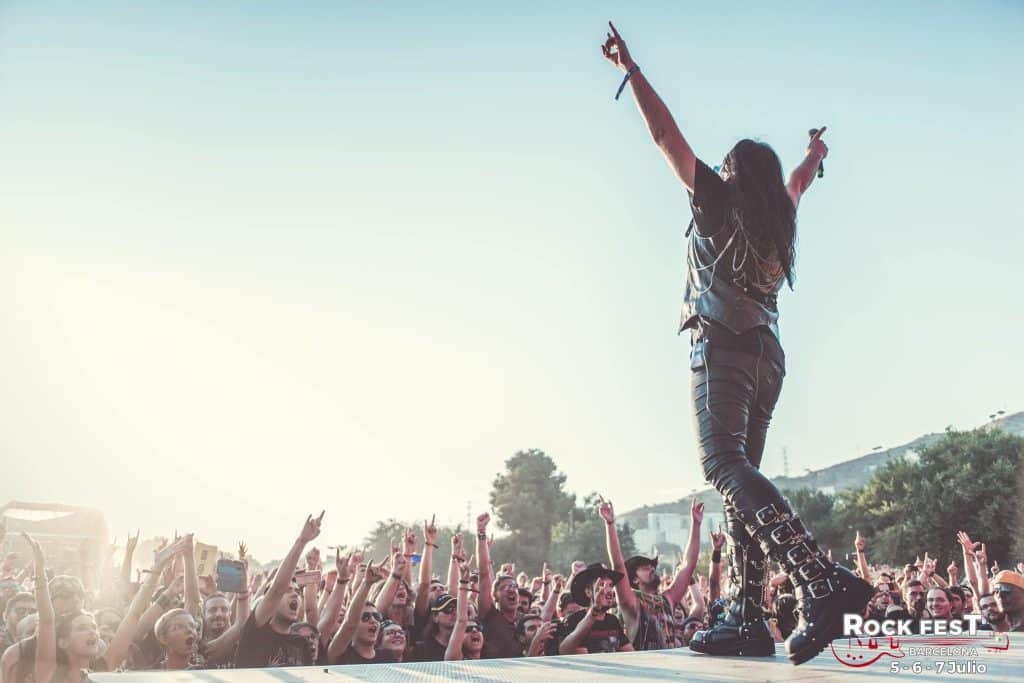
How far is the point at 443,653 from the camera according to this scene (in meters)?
5.34

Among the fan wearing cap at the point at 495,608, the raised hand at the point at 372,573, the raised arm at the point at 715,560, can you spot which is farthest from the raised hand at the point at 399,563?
the raised arm at the point at 715,560

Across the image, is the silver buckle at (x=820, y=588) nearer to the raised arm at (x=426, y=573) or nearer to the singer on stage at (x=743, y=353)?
the singer on stage at (x=743, y=353)

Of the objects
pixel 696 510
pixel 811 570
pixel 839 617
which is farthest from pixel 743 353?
pixel 696 510

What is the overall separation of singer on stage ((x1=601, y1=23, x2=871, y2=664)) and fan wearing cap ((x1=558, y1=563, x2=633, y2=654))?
2.33 m

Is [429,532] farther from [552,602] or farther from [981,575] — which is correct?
[981,575]

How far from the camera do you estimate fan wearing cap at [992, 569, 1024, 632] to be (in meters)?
5.53

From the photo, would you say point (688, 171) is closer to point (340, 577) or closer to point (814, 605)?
point (814, 605)

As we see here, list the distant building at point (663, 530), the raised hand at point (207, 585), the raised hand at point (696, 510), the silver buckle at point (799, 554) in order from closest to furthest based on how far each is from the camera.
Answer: the silver buckle at point (799, 554)
the raised hand at point (696, 510)
the raised hand at point (207, 585)
the distant building at point (663, 530)

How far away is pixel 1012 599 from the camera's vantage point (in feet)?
18.2

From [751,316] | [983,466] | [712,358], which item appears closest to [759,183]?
[751,316]

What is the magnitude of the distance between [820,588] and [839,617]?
92 mm

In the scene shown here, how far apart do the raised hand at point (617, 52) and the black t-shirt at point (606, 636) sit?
12.5 feet

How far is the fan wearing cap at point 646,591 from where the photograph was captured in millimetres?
5230

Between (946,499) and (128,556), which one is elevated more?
(946,499)
